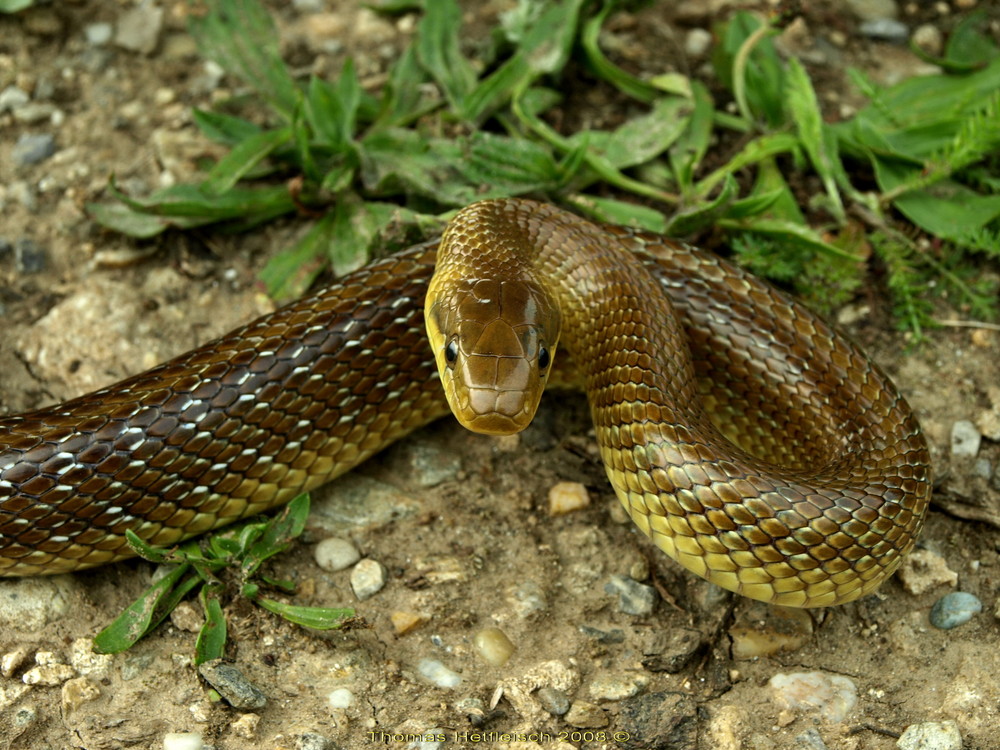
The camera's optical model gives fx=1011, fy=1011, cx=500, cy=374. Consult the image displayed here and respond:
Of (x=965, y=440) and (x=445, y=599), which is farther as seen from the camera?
(x=965, y=440)

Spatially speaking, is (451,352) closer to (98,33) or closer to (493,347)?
(493,347)

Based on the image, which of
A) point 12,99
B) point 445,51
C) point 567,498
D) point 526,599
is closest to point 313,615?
point 526,599

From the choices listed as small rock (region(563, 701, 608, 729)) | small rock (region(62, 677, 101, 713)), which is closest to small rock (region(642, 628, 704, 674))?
small rock (region(563, 701, 608, 729))

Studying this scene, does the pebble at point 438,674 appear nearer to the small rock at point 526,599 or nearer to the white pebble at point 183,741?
the small rock at point 526,599

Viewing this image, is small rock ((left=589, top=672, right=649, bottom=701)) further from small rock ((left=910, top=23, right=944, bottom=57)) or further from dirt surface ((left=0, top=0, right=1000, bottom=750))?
small rock ((left=910, top=23, right=944, bottom=57))

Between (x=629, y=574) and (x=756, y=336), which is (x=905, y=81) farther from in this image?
(x=629, y=574)

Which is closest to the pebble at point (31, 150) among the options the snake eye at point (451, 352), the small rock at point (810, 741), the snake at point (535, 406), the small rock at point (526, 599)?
the snake at point (535, 406)

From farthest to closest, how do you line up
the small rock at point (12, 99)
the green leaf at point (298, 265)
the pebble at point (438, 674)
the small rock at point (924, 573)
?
the small rock at point (12, 99)
the green leaf at point (298, 265)
the small rock at point (924, 573)
the pebble at point (438, 674)
